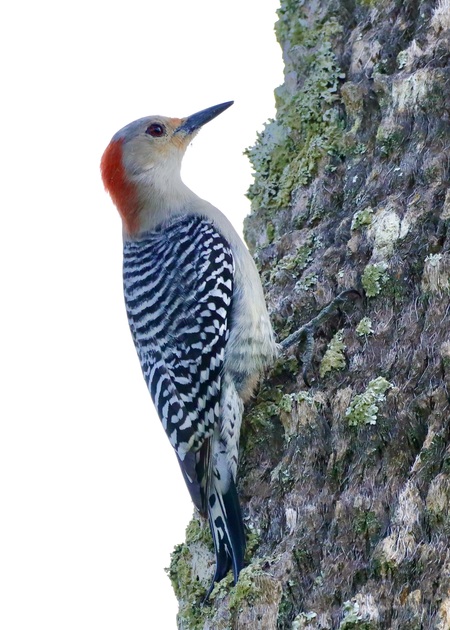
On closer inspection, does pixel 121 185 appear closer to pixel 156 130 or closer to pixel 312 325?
pixel 156 130

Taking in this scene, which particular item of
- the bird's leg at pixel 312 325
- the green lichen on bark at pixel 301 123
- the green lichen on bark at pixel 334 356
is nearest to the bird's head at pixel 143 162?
the green lichen on bark at pixel 301 123

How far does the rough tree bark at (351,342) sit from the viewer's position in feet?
10.7

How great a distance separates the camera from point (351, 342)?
4.04m

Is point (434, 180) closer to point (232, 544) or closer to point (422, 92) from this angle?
point (422, 92)

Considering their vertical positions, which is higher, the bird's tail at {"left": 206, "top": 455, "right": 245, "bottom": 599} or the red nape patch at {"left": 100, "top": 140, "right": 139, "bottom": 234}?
the red nape patch at {"left": 100, "top": 140, "right": 139, "bottom": 234}

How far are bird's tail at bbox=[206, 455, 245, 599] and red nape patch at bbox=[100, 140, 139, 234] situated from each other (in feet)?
6.46

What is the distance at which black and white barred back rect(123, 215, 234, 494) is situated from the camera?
174 inches

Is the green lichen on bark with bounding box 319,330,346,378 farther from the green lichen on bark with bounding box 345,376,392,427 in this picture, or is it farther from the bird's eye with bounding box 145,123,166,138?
the bird's eye with bounding box 145,123,166,138

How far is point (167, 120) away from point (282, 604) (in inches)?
128

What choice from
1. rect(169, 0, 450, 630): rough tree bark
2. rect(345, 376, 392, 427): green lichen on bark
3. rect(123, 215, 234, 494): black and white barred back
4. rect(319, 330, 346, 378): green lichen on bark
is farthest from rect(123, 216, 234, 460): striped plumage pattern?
rect(345, 376, 392, 427): green lichen on bark

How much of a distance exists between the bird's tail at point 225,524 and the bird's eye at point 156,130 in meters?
2.35

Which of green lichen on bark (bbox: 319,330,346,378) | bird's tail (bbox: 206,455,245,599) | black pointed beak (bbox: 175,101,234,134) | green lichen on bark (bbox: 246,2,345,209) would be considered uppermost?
black pointed beak (bbox: 175,101,234,134)

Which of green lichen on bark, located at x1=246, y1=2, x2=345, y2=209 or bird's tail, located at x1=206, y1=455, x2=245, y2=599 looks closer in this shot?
bird's tail, located at x1=206, y1=455, x2=245, y2=599

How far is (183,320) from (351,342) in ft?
3.23
